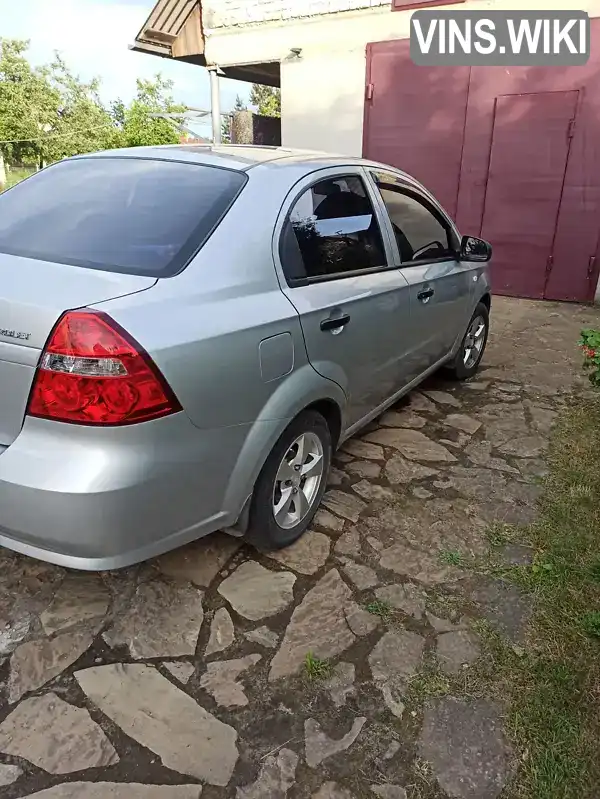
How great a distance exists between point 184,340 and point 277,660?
3.82 ft

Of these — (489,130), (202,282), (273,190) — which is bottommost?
(202,282)

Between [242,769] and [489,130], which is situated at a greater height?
[489,130]

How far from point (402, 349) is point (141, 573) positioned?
1826mm

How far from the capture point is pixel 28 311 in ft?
5.74

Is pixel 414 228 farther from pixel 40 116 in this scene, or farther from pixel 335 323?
pixel 40 116

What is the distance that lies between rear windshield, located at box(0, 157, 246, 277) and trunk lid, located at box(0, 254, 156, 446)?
14cm

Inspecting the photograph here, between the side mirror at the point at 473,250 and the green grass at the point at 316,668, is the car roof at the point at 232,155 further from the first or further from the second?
the green grass at the point at 316,668

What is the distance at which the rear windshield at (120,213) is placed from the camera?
6.87 feet

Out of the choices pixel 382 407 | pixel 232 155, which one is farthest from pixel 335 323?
pixel 382 407

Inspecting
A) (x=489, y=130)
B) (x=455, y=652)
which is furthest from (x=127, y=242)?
(x=489, y=130)

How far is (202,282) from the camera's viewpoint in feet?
6.55

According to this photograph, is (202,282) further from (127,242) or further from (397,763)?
(397,763)

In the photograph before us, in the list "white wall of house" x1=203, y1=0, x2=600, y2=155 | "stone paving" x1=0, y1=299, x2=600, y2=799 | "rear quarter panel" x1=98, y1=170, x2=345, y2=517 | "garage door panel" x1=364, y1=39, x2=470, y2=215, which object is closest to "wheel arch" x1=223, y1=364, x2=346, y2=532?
"rear quarter panel" x1=98, y1=170, x2=345, y2=517

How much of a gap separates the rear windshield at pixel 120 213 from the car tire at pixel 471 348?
2788mm
